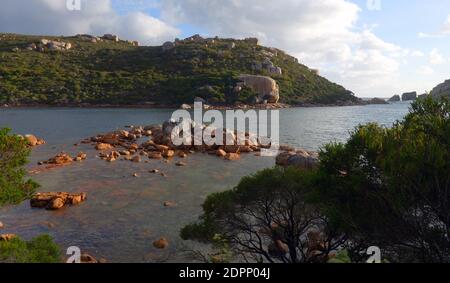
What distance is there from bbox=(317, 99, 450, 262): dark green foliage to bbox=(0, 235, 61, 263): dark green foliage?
31.9ft

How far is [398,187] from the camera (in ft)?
39.5

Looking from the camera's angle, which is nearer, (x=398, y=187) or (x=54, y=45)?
(x=398, y=187)

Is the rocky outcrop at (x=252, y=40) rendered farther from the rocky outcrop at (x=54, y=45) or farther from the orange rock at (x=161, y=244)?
the orange rock at (x=161, y=244)

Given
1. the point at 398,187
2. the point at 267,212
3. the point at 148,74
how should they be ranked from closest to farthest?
the point at 398,187, the point at 267,212, the point at 148,74

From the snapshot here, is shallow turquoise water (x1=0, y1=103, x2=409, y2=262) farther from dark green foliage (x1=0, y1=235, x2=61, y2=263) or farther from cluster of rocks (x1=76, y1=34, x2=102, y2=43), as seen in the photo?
cluster of rocks (x1=76, y1=34, x2=102, y2=43)

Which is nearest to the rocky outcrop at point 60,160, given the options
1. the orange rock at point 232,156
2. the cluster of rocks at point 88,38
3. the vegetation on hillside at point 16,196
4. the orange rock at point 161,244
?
the orange rock at point 232,156

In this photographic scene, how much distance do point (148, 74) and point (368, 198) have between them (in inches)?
5090

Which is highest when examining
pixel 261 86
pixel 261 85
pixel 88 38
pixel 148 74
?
pixel 88 38

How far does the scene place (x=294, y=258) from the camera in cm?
1535

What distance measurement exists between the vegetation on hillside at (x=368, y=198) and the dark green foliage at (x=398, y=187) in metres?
0.03

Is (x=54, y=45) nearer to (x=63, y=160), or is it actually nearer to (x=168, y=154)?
(x=63, y=160)

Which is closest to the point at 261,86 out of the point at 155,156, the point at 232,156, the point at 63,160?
the point at 232,156

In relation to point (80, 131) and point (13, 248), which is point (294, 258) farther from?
point (80, 131)

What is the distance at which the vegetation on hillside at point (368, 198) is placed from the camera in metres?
11.8
